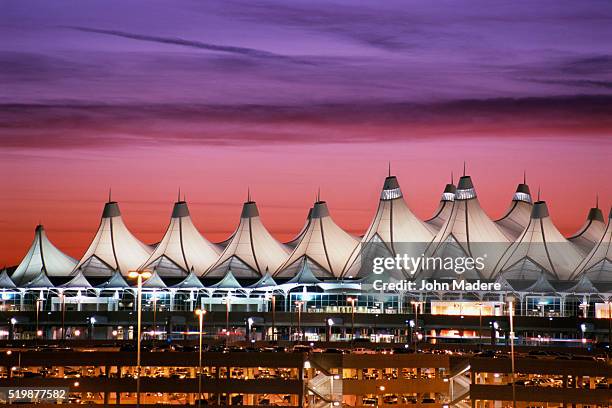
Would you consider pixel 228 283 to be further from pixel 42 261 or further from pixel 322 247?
pixel 42 261

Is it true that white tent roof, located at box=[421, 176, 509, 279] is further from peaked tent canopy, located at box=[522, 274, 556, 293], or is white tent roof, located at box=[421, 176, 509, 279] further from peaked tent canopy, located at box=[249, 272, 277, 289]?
peaked tent canopy, located at box=[249, 272, 277, 289]

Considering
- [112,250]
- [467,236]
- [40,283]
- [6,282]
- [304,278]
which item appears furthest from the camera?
[112,250]

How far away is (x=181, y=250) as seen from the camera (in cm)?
14950

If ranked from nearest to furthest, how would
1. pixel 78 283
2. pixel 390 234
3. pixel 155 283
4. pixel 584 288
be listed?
pixel 584 288 < pixel 155 283 < pixel 78 283 < pixel 390 234

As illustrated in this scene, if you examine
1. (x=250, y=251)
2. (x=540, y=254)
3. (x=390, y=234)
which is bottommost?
(x=540, y=254)

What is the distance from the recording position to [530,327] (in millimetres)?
123000

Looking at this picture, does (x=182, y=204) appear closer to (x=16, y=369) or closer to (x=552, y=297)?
(x=552, y=297)

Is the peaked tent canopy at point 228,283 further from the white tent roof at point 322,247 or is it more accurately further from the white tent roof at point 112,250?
the white tent roof at point 112,250

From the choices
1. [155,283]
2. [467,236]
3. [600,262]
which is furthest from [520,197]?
[155,283]

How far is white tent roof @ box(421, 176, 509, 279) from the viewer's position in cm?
13762

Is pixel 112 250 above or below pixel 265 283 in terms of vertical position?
above

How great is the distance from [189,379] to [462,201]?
75.4 meters

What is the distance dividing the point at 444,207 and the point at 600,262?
1173 inches

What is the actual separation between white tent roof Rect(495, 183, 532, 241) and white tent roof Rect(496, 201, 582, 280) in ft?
35.8
